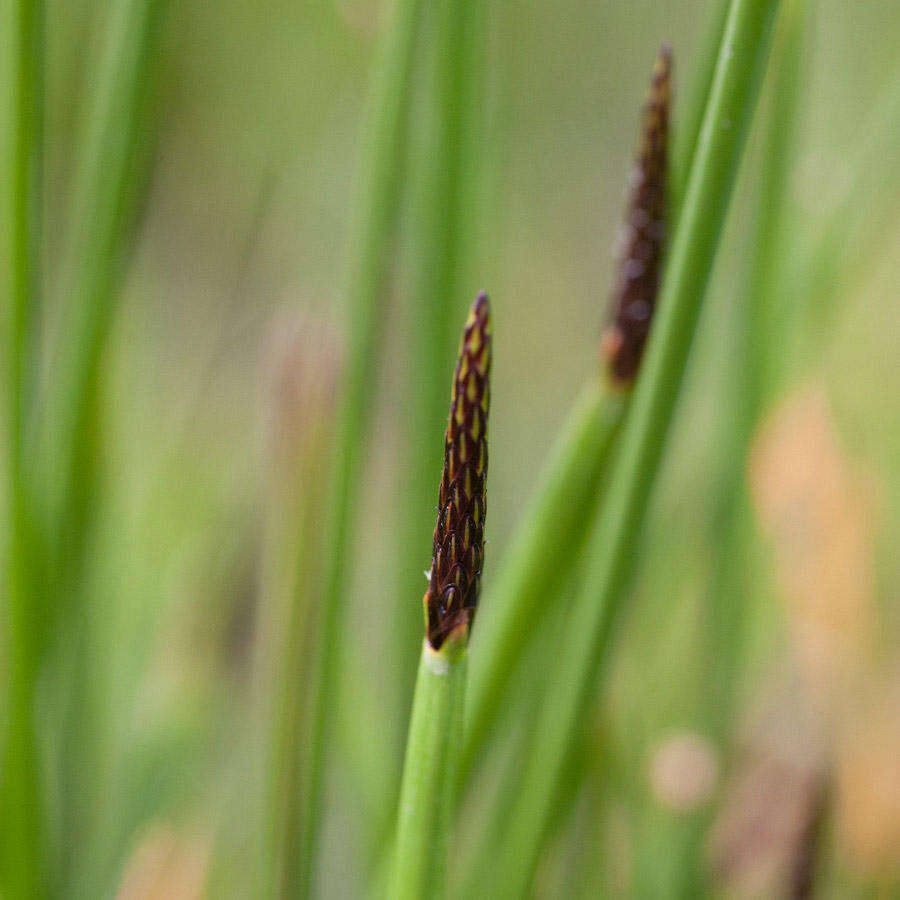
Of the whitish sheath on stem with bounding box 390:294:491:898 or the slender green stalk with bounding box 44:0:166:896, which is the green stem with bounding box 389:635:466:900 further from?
the slender green stalk with bounding box 44:0:166:896

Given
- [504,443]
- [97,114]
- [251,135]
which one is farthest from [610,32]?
[97,114]

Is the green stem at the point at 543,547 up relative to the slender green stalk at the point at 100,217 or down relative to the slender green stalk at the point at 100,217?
down

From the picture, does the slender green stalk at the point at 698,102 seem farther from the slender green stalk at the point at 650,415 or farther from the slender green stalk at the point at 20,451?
the slender green stalk at the point at 20,451

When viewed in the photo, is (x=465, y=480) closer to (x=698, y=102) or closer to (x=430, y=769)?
(x=430, y=769)

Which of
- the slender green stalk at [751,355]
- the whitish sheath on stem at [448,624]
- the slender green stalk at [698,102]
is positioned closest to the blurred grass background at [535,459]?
the slender green stalk at [751,355]

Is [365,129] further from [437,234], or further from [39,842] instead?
[39,842]
